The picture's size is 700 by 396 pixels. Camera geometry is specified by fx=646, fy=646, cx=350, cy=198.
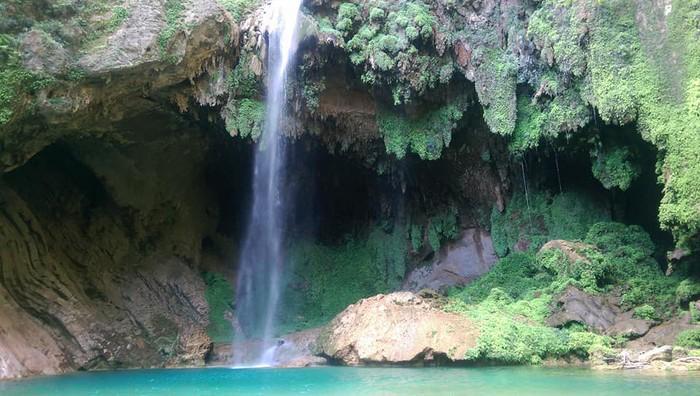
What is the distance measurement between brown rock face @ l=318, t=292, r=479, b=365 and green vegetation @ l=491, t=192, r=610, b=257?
516 centimetres

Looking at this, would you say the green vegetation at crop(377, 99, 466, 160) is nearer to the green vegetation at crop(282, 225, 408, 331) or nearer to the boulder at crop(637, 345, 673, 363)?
the green vegetation at crop(282, 225, 408, 331)

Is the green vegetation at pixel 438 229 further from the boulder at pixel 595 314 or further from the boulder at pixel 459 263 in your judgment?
the boulder at pixel 595 314

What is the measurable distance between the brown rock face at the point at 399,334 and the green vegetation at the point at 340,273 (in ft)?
18.4

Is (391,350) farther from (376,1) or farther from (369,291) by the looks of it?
(376,1)

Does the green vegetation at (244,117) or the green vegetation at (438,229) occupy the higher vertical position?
the green vegetation at (244,117)

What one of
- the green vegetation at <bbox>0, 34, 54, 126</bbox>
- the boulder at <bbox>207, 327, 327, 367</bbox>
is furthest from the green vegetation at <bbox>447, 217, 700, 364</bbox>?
the green vegetation at <bbox>0, 34, 54, 126</bbox>

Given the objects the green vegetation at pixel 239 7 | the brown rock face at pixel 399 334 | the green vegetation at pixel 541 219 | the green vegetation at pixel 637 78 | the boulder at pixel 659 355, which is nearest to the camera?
the boulder at pixel 659 355

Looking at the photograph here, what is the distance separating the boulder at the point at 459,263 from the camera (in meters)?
19.2

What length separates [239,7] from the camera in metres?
16.2

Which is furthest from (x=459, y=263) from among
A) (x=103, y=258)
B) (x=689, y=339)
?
(x=103, y=258)

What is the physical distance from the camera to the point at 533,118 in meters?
16.4

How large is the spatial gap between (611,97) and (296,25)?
7648 millimetres

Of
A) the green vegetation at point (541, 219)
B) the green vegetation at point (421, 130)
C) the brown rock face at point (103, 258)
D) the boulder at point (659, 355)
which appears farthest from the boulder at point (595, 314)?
the brown rock face at point (103, 258)

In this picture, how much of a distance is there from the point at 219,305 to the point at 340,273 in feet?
13.6
